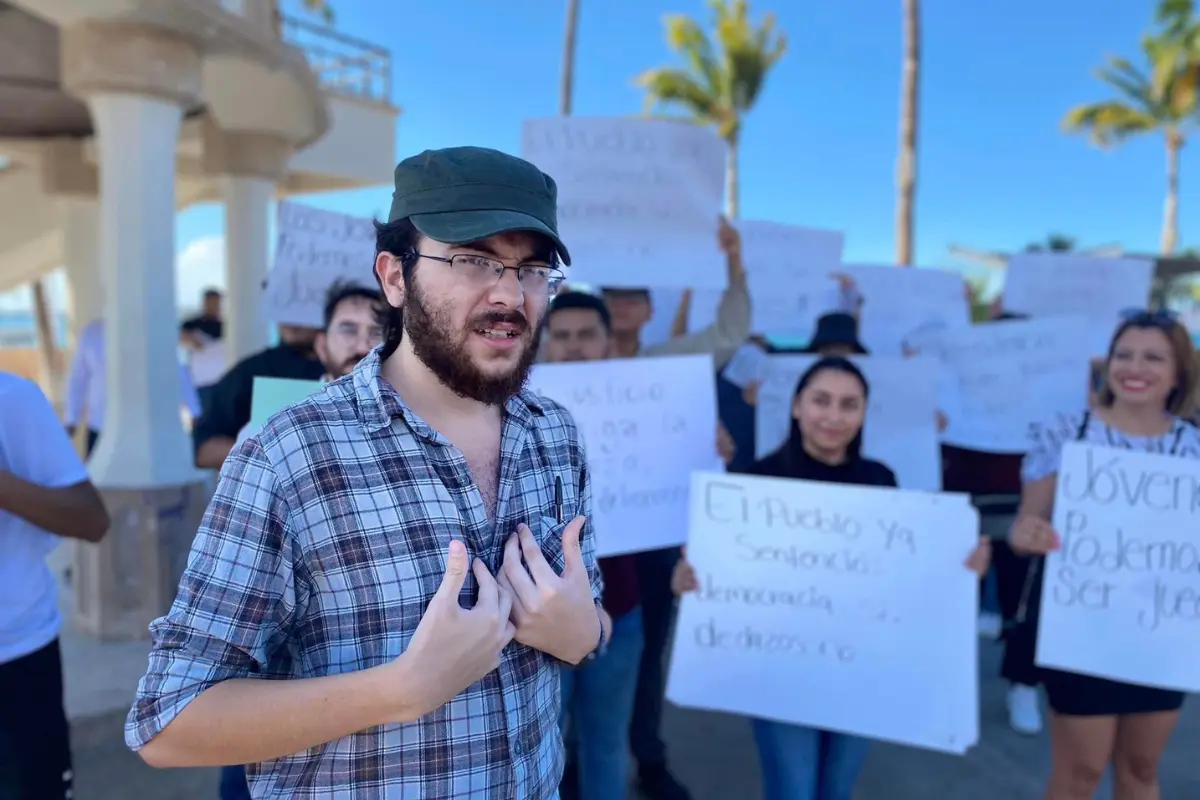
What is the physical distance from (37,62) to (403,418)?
6611 mm

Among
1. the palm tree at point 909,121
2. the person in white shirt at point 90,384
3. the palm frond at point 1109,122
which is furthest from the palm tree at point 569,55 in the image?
the palm frond at point 1109,122

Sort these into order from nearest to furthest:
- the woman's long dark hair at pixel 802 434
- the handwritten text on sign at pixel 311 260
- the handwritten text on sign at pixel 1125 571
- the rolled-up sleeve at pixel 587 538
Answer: the rolled-up sleeve at pixel 587 538
the handwritten text on sign at pixel 1125 571
the woman's long dark hair at pixel 802 434
the handwritten text on sign at pixel 311 260

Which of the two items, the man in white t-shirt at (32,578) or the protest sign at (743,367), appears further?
the protest sign at (743,367)

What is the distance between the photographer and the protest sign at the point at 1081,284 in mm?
5004

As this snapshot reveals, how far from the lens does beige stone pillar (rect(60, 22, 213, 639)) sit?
13.1ft

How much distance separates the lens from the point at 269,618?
1.03m

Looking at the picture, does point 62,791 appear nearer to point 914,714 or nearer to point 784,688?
point 784,688

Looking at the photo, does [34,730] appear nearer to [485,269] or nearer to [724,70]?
[485,269]

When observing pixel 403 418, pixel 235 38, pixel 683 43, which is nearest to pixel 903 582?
pixel 403 418

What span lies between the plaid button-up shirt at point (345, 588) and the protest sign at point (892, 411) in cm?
249

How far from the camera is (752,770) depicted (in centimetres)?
330

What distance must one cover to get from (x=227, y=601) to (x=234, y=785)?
1.82 m

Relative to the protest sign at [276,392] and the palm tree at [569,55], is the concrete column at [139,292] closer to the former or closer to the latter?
the protest sign at [276,392]

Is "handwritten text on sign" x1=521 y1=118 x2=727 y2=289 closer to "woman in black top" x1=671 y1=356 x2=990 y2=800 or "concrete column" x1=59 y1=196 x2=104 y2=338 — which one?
"woman in black top" x1=671 y1=356 x2=990 y2=800
